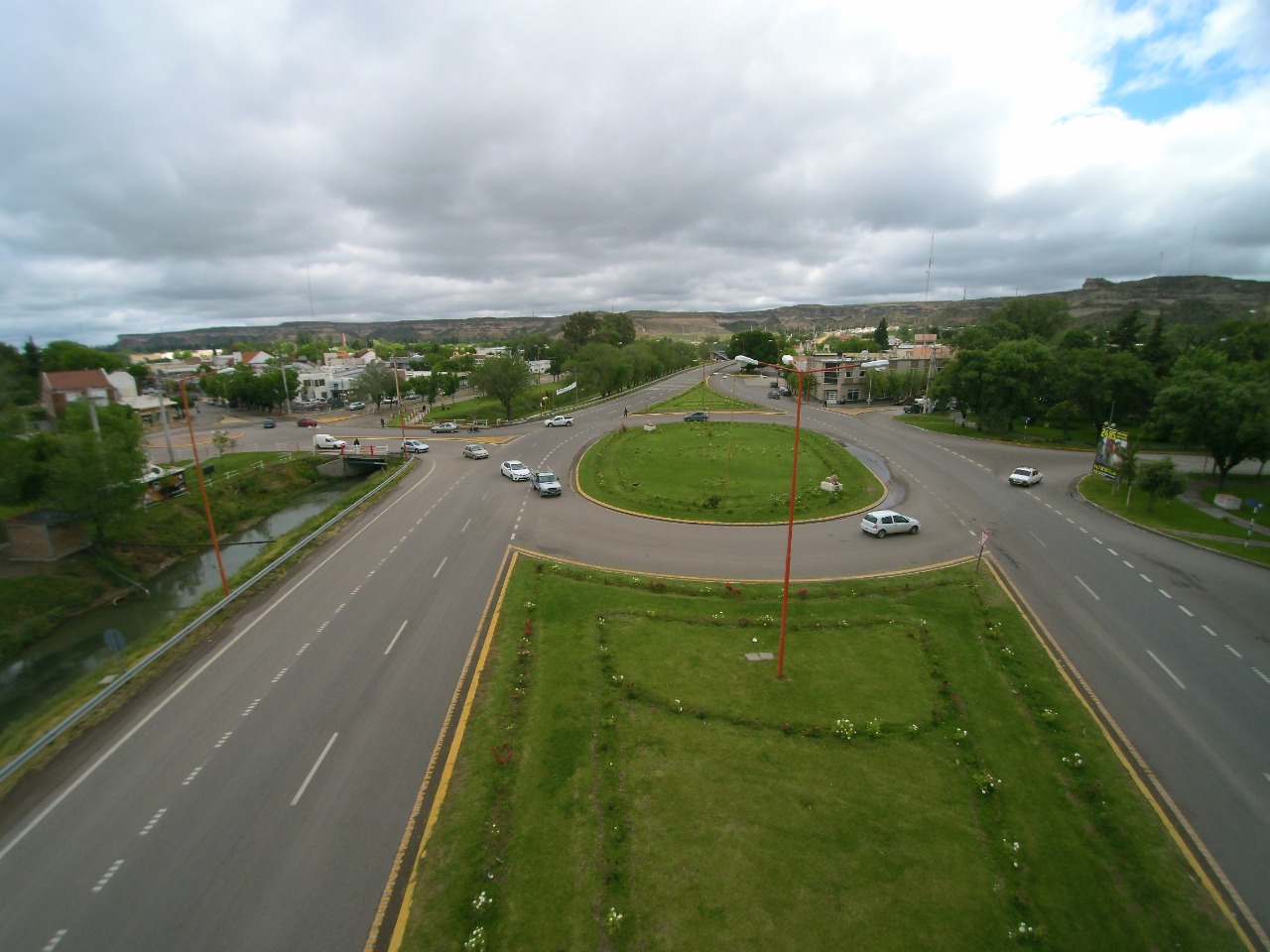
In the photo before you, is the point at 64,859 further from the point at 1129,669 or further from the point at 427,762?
the point at 1129,669

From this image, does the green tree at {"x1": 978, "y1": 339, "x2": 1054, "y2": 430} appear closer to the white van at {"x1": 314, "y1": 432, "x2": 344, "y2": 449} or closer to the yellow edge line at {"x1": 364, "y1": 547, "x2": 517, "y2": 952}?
the yellow edge line at {"x1": 364, "y1": 547, "x2": 517, "y2": 952}

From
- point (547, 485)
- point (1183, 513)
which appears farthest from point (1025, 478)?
point (547, 485)

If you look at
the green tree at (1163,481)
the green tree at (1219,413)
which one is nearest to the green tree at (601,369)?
the green tree at (1219,413)

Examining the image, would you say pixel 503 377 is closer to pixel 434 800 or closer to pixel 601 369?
pixel 601 369

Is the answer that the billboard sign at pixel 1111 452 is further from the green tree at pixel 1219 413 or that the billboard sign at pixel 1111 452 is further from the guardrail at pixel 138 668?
the guardrail at pixel 138 668

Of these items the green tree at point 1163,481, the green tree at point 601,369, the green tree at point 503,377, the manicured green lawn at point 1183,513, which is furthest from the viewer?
the green tree at point 601,369

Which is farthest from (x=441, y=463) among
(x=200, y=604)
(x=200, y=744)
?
(x=200, y=744)
